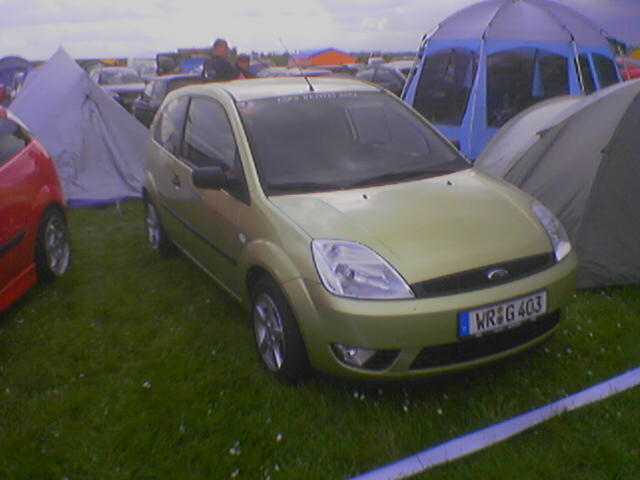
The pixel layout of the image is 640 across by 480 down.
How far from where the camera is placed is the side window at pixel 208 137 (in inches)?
166

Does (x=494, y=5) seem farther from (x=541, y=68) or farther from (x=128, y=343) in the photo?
(x=128, y=343)

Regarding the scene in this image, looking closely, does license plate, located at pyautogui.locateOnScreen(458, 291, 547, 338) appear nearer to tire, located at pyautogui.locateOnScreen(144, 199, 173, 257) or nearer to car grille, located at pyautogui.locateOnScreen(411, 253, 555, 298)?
car grille, located at pyautogui.locateOnScreen(411, 253, 555, 298)

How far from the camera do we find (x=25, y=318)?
4777mm

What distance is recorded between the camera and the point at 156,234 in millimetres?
6016

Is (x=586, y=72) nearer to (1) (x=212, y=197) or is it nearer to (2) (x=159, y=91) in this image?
(1) (x=212, y=197)

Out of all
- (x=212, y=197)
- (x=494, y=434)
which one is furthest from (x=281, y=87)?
(x=494, y=434)

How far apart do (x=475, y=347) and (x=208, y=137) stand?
239 cm

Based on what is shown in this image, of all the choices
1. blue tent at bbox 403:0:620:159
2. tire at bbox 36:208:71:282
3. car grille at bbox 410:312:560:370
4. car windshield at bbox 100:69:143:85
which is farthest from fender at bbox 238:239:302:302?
car windshield at bbox 100:69:143:85

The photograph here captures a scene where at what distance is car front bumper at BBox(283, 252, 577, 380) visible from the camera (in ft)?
9.97

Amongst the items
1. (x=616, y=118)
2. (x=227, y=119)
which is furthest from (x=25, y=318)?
(x=616, y=118)

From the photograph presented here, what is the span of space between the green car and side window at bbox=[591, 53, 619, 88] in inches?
228

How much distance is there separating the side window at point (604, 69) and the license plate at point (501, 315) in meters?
7.01

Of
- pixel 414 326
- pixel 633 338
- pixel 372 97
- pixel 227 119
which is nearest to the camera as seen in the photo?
pixel 414 326

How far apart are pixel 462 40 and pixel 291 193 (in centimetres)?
635
